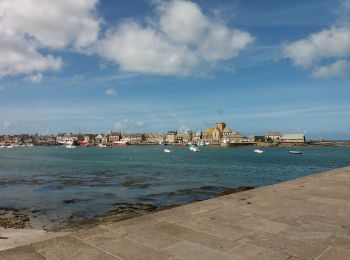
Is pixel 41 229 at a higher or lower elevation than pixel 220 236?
lower

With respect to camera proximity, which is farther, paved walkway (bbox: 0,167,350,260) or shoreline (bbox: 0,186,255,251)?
shoreline (bbox: 0,186,255,251)

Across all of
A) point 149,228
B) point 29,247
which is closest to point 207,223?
point 149,228

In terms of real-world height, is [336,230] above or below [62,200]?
above

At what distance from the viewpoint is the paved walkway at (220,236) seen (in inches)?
220

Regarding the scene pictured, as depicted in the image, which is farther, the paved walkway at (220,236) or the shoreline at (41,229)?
the shoreline at (41,229)

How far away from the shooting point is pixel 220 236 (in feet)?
21.3

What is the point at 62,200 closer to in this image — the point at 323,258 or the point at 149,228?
the point at 149,228

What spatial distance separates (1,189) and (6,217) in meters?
13.7

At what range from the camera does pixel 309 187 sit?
41.5 feet

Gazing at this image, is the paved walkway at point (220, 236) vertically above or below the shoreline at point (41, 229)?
above

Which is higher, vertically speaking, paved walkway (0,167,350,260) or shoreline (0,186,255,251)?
paved walkway (0,167,350,260)

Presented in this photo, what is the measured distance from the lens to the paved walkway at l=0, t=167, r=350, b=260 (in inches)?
220

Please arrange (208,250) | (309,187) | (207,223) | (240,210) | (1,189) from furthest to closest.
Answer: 1. (1,189)
2. (309,187)
3. (240,210)
4. (207,223)
5. (208,250)

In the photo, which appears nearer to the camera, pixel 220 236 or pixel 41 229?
pixel 220 236
